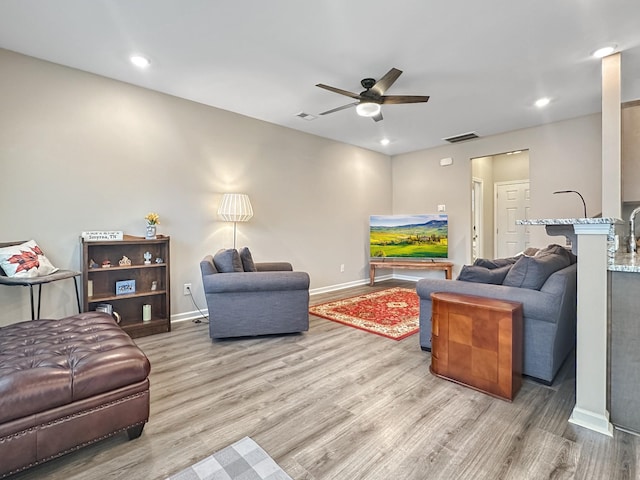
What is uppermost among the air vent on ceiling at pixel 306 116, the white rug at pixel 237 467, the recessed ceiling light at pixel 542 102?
the air vent on ceiling at pixel 306 116

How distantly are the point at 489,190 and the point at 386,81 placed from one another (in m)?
5.08

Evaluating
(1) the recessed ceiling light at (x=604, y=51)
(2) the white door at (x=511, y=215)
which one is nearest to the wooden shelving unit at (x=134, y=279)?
(1) the recessed ceiling light at (x=604, y=51)

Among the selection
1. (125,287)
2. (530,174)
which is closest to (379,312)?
(125,287)

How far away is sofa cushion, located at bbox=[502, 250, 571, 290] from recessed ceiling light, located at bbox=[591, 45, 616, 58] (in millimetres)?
2057

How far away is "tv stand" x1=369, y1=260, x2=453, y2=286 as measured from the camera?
573 cm

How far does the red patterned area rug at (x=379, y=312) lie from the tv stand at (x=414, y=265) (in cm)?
60

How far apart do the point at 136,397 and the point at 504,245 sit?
7.12 m

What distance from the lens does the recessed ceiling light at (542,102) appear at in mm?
3980

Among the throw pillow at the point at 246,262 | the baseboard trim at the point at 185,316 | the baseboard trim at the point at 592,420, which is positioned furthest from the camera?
the baseboard trim at the point at 185,316

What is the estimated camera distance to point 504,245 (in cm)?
675

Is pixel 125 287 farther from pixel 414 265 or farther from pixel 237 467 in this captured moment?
pixel 414 265

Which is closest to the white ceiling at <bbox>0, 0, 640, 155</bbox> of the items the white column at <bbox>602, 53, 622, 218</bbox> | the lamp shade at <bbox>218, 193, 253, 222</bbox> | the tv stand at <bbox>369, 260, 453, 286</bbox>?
the white column at <bbox>602, 53, 622, 218</bbox>

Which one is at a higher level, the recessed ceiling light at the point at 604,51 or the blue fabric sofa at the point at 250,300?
the recessed ceiling light at the point at 604,51

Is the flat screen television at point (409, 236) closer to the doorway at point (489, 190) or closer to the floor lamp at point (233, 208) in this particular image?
the doorway at point (489, 190)
